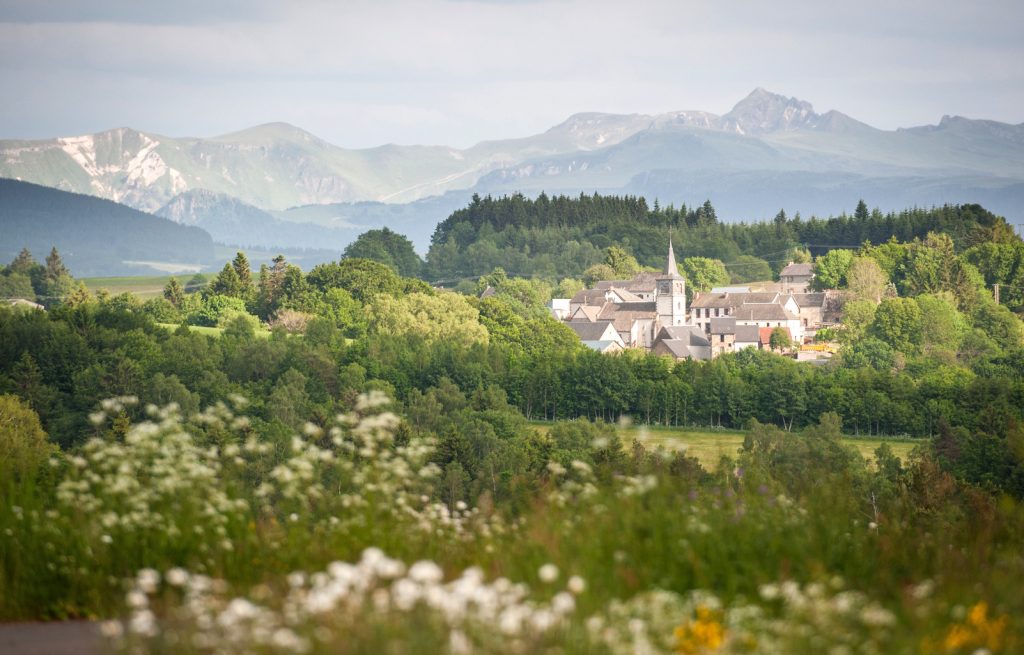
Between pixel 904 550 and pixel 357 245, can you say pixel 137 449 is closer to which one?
pixel 904 550

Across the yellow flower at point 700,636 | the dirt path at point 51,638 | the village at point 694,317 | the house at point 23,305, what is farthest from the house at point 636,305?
the yellow flower at point 700,636

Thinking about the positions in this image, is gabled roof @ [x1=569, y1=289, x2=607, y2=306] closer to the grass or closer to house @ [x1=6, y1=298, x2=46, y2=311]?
the grass

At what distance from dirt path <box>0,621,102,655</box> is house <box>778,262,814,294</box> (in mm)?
137249

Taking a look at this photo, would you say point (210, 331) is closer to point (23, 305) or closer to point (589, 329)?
point (23, 305)

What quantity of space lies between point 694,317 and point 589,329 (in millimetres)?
17923

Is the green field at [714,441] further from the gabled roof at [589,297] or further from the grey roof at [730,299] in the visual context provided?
the gabled roof at [589,297]

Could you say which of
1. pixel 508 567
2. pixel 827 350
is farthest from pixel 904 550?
pixel 827 350

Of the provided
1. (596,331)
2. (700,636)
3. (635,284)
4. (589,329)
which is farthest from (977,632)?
(635,284)

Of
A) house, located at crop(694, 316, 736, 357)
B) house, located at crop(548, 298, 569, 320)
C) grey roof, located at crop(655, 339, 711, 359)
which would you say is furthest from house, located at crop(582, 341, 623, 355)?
house, located at crop(548, 298, 569, 320)

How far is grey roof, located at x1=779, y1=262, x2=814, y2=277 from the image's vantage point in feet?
481

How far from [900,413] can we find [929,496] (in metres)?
52.8

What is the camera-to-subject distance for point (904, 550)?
28.9 ft

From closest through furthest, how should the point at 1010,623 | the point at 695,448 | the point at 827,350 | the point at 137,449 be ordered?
the point at 1010,623, the point at 137,449, the point at 695,448, the point at 827,350

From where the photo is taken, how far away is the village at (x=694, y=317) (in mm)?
112438
